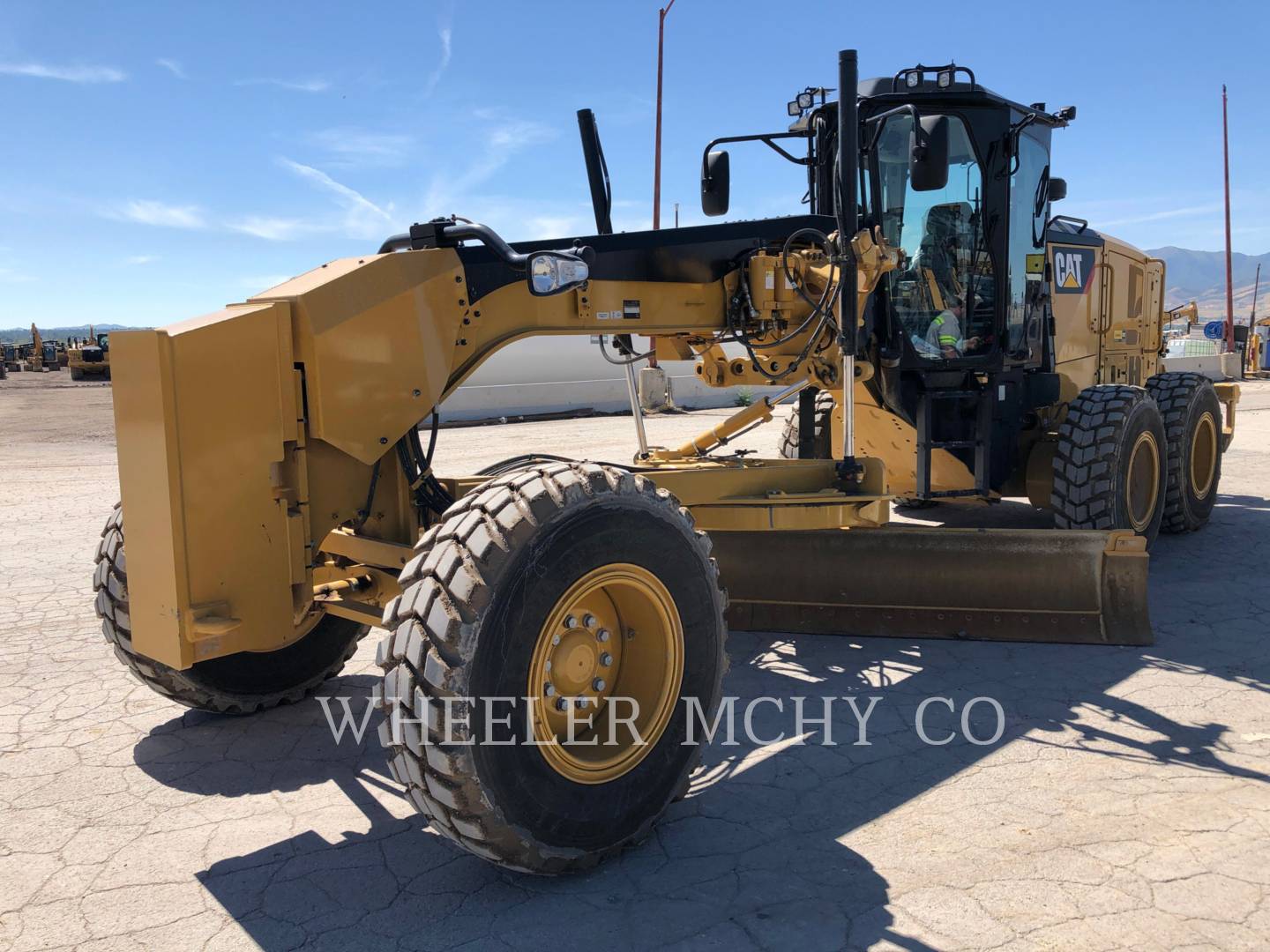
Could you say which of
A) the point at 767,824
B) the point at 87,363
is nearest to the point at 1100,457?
the point at 767,824

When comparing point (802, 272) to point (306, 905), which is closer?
point (306, 905)

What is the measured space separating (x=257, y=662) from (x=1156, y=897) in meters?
3.70

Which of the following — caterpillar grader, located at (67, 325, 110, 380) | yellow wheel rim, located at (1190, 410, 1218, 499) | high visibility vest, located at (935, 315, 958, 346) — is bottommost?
yellow wheel rim, located at (1190, 410, 1218, 499)

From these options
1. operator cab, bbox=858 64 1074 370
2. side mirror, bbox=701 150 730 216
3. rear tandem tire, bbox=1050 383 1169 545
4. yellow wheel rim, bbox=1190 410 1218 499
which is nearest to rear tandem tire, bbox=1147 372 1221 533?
yellow wheel rim, bbox=1190 410 1218 499

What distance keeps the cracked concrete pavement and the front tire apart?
10.6 inches

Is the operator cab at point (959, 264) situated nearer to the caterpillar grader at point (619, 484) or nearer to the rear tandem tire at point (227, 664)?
the caterpillar grader at point (619, 484)

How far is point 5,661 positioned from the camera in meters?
5.51

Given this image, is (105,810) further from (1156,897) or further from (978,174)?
(978,174)

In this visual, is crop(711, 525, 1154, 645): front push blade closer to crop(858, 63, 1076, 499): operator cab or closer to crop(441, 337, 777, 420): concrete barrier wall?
crop(858, 63, 1076, 499): operator cab

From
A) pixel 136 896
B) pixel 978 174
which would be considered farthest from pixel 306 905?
pixel 978 174

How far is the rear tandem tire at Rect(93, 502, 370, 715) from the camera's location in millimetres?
4152

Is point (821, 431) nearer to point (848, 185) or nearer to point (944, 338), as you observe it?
point (944, 338)

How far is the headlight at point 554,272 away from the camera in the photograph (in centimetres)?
398

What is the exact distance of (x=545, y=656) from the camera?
3.20 meters
